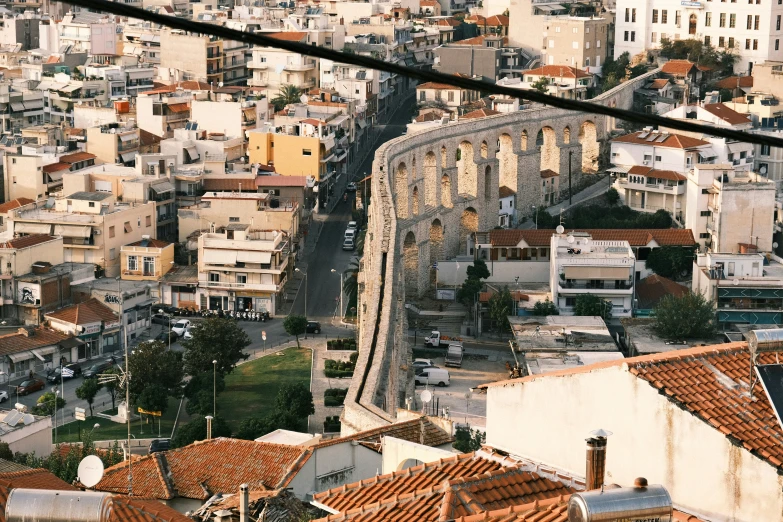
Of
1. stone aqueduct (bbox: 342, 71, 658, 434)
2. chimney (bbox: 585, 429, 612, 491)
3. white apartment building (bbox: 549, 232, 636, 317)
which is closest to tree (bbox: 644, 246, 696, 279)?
white apartment building (bbox: 549, 232, 636, 317)

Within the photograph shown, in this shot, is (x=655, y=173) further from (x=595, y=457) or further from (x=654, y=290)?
(x=595, y=457)

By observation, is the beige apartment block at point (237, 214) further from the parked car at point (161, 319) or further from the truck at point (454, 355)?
the truck at point (454, 355)

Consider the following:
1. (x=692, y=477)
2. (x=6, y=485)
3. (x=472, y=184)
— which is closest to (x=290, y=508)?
(x=6, y=485)

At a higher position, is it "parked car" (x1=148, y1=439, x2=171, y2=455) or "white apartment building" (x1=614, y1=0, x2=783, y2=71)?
"white apartment building" (x1=614, y1=0, x2=783, y2=71)

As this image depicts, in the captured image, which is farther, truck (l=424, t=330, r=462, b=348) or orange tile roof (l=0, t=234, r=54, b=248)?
orange tile roof (l=0, t=234, r=54, b=248)

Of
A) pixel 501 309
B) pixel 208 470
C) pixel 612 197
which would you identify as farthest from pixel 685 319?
pixel 208 470

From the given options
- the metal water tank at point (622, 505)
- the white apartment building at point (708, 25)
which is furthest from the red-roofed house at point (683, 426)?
the white apartment building at point (708, 25)

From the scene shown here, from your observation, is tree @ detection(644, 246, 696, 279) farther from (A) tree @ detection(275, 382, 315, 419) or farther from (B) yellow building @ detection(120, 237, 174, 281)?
(A) tree @ detection(275, 382, 315, 419)
